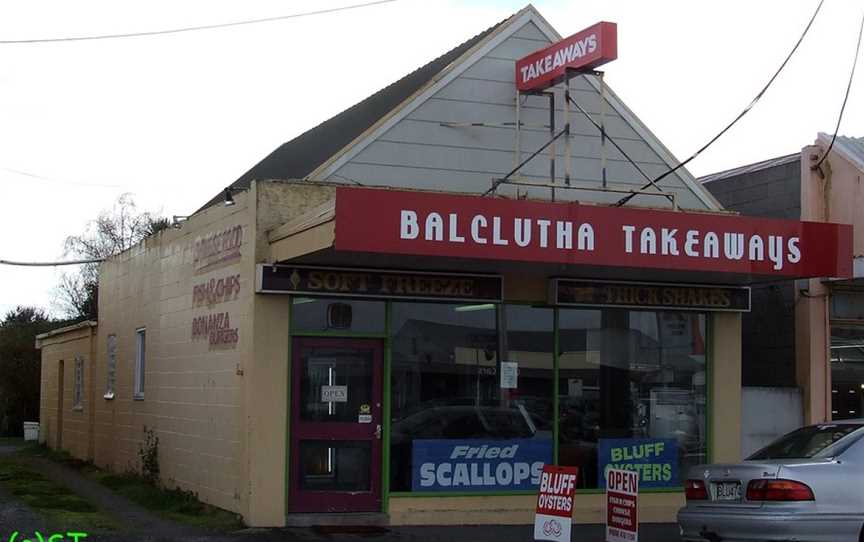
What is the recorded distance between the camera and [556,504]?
1056 cm

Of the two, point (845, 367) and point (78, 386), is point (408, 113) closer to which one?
point (845, 367)

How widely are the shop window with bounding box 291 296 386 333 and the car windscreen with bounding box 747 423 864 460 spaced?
4737 mm

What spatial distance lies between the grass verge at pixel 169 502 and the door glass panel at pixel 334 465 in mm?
976

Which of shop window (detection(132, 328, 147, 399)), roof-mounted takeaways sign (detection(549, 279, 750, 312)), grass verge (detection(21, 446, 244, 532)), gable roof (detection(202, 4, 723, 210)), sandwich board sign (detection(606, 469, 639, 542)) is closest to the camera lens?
sandwich board sign (detection(606, 469, 639, 542))

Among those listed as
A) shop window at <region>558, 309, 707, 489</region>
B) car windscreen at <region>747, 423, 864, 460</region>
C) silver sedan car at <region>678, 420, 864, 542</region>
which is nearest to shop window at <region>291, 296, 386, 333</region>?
shop window at <region>558, 309, 707, 489</region>

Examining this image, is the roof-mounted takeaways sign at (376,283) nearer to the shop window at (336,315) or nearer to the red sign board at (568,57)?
the shop window at (336,315)

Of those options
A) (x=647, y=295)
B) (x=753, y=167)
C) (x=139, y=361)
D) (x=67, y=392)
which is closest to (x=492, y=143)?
(x=647, y=295)

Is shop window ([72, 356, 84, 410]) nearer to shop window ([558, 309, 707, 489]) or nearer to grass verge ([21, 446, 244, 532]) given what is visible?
grass verge ([21, 446, 244, 532])

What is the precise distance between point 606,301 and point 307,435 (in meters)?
4.22

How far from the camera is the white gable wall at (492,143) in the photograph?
551 inches

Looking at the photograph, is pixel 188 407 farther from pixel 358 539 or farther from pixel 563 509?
pixel 563 509

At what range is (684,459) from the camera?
14961mm

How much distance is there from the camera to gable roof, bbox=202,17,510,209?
14609 mm

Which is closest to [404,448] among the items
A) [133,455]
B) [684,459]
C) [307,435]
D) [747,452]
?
[307,435]
